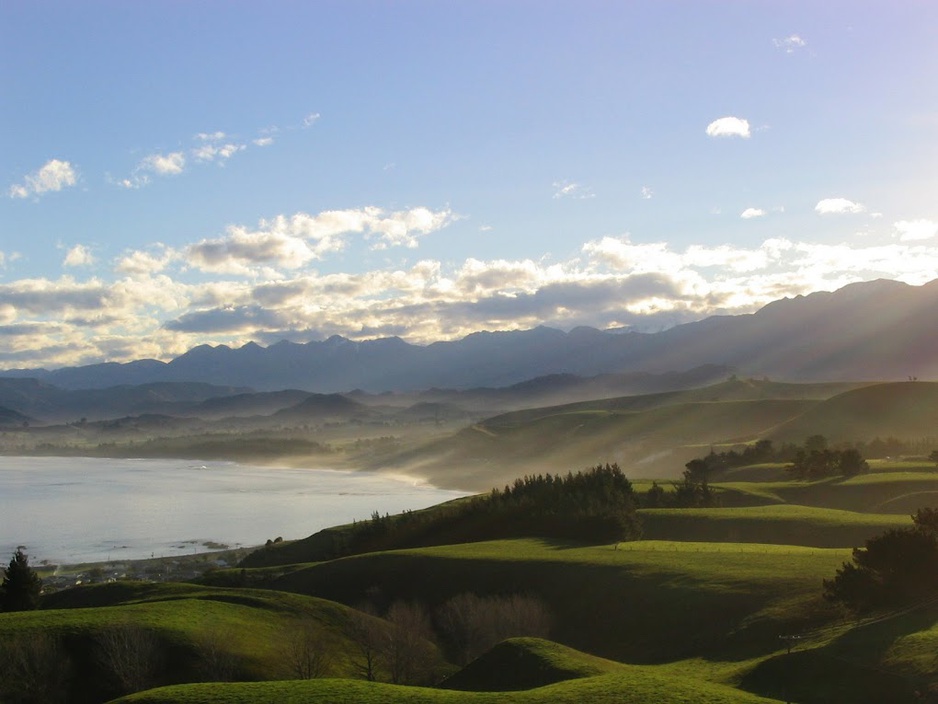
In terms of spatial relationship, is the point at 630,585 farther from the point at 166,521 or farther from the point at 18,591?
the point at 166,521

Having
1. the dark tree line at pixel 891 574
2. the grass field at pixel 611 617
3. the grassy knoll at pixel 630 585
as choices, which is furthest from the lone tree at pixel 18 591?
the dark tree line at pixel 891 574

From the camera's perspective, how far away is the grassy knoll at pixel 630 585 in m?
44.8

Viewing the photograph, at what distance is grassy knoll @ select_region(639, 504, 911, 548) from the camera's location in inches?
2864

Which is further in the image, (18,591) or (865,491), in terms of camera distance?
(865,491)

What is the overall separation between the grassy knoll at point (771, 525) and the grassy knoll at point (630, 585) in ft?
27.1

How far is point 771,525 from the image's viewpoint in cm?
7856

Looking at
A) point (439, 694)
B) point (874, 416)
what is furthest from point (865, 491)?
point (874, 416)

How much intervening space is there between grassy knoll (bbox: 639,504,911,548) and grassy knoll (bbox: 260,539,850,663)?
8256 millimetres

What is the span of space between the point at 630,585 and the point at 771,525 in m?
29.1

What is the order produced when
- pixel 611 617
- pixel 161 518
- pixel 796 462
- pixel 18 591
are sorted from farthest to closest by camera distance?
1. pixel 161 518
2. pixel 796 462
3. pixel 18 591
4. pixel 611 617

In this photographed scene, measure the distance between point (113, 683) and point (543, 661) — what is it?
19779 millimetres

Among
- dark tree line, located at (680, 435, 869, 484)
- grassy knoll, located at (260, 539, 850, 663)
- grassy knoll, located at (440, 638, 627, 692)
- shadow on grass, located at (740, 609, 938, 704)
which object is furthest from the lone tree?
dark tree line, located at (680, 435, 869, 484)

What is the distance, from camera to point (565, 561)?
64.4m

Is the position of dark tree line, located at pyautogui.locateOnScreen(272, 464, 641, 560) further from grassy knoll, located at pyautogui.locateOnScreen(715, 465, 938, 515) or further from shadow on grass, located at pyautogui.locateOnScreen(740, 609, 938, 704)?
shadow on grass, located at pyautogui.locateOnScreen(740, 609, 938, 704)
